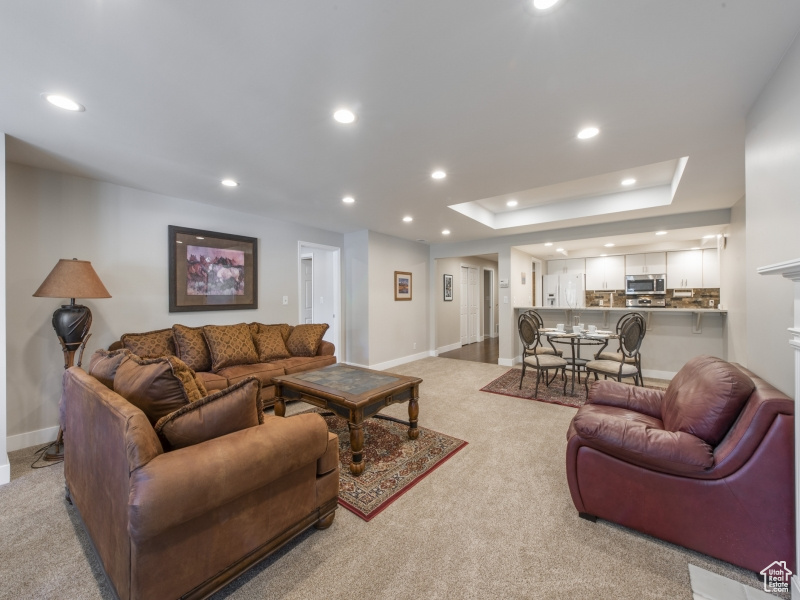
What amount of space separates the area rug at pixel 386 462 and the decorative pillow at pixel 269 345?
50.4 inches

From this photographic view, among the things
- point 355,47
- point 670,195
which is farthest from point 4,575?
point 670,195

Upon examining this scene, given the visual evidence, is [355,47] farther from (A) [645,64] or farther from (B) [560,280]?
(B) [560,280]

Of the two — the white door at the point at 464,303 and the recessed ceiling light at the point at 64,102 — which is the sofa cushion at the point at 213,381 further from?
the white door at the point at 464,303

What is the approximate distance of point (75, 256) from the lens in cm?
314

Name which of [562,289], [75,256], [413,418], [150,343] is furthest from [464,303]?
[75,256]

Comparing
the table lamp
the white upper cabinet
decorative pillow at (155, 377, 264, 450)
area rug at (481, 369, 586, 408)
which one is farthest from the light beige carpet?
the white upper cabinet

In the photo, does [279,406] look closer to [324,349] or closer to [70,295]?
[324,349]

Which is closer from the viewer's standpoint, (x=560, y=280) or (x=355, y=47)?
(x=355, y=47)

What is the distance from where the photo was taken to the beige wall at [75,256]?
2.82 m

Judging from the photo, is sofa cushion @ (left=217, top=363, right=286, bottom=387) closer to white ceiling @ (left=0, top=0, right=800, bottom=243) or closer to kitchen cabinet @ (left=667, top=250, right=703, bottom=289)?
white ceiling @ (left=0, top=0, right=800, bottom=243)

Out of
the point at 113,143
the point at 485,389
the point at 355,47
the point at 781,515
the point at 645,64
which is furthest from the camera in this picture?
the point at 485,389

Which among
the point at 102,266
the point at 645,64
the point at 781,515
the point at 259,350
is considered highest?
the point at 645,64

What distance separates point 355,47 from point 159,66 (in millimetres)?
1012

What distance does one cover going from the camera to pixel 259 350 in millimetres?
4020
